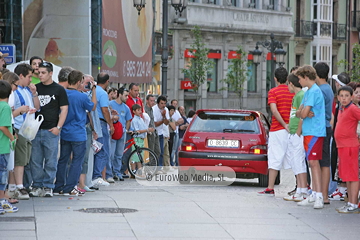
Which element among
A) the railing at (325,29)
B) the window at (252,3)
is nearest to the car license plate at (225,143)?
the window at (252,3)

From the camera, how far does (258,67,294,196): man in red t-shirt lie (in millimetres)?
13641

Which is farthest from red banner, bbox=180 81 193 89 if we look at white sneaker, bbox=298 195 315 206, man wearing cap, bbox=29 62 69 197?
white sneaker, bbox=298 195 315 206

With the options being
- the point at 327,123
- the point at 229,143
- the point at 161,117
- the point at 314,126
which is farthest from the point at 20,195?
the point at 161,117

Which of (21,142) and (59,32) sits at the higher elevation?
(59,32)

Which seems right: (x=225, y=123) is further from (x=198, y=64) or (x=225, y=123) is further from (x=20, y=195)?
(x=198, y=64)

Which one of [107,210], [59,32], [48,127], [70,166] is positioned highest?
[59,32]

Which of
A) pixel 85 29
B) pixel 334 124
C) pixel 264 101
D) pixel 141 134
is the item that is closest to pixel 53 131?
pixel 334 124

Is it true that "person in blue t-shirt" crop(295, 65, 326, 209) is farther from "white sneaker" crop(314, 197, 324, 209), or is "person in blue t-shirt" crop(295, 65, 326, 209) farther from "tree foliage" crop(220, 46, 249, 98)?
"tree foliage" crop(220, 46, 249, 98)

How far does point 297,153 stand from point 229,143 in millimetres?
2987

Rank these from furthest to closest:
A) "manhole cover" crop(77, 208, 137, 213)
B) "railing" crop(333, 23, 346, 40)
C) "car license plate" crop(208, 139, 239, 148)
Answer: "railing" crop(333, 23, 346, 40) → "car license plate" crop(208, 139, 239, 148) → "manhole cover" crop(77, 208, 137, 213)

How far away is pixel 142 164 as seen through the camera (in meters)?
18.4

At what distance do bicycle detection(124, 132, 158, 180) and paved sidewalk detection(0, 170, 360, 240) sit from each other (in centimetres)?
481

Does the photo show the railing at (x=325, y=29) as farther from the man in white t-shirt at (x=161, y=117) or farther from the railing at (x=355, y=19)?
the man in white t-shirt at (x=161, y=117)

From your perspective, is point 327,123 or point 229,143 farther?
point 229,143
